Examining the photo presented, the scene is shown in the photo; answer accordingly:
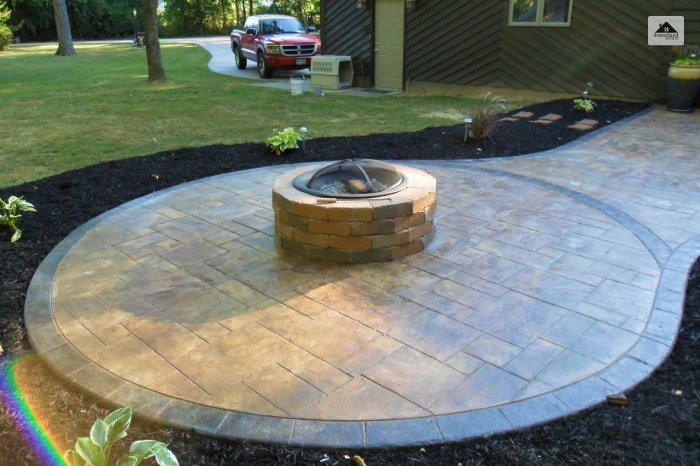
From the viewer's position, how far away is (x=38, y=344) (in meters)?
2.90

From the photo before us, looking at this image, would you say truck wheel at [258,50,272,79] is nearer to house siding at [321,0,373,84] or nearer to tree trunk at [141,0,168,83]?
house siding at [321,0,373,84]

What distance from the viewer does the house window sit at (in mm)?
10672

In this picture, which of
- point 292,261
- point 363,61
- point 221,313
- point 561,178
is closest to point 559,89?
point 363,61

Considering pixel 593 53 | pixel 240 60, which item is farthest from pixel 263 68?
pixel 593 53

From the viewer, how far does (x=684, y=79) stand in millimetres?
8992

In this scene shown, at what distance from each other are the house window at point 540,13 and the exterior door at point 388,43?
285 centimetres

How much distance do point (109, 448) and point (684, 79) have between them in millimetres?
10244

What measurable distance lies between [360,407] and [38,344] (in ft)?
6.06

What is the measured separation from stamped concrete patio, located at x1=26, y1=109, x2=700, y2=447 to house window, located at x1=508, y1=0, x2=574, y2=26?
6.95 metres

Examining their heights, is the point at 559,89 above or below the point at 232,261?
above

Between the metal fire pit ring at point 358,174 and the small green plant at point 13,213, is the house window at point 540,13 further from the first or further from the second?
the small green plant at point 13,213

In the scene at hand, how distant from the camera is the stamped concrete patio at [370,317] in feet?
7.90

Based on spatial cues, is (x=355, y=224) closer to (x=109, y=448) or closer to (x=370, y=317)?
(x=370, y=317)

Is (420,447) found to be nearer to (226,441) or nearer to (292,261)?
(226,441)
